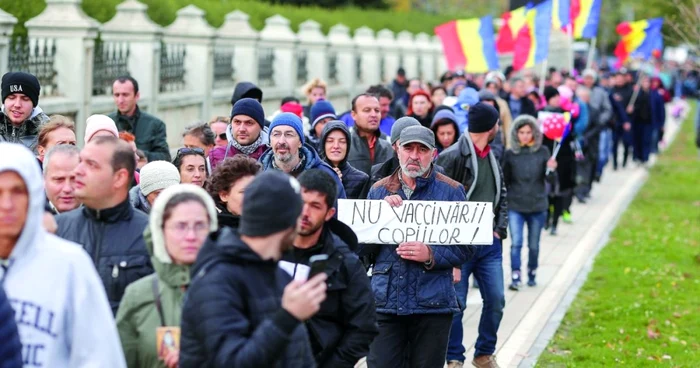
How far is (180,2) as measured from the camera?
81.7 ft

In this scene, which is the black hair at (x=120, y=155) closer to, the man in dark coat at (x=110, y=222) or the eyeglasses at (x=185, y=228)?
the man in dark coat at (x=110, y=222)

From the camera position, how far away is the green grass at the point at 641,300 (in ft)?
35.0

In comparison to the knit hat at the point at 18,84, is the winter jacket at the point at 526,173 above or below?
below

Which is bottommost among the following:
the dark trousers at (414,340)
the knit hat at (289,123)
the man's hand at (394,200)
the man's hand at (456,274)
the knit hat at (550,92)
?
the dark trousers at (414,340)

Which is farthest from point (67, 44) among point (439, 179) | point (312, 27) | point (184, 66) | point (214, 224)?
point (312, 27)

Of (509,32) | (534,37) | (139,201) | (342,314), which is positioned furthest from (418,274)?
(509,32)

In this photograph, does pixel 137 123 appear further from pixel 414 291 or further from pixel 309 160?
pixel 414 291

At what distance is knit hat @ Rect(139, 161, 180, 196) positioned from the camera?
24.7 ft

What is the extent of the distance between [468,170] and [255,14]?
21.0 metres

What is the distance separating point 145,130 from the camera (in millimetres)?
12023

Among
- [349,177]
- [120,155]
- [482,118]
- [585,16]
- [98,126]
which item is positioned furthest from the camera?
[585,16]

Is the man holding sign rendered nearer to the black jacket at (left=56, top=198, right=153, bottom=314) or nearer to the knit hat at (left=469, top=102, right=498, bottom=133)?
the knit hat at (left=469, top=102, right=498, bottom=133)

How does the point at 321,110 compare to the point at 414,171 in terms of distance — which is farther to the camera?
the point at 321,110

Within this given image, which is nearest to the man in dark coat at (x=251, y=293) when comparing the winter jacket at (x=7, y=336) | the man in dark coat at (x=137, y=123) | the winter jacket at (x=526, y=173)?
the winter jacket at (x=7, y=336)
